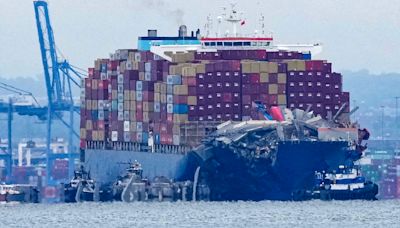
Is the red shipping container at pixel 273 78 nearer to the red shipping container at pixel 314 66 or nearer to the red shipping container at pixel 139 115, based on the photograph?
the red shipping container at pixel 314 66

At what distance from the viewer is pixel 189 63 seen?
365 ft

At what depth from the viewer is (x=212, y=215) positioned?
9262cm

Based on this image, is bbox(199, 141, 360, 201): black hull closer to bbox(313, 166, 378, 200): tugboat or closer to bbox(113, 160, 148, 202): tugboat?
bbox(313, 166, 378, 200): tugboat

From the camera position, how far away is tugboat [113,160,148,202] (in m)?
112

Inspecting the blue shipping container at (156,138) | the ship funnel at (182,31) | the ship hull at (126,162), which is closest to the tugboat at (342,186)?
the ship hull at (126,162)

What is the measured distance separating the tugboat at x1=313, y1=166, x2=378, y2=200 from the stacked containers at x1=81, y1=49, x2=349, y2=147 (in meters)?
4.67

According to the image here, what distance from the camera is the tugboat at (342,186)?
10381 centimetres

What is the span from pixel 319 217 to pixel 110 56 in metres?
35.6

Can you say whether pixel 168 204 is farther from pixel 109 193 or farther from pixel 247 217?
pixel 247 217

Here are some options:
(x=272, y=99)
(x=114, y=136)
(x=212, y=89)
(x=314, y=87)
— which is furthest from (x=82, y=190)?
(x=314, y=87)

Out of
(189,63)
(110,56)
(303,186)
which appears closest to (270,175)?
(303,186)

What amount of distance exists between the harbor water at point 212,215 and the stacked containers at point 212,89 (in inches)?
160

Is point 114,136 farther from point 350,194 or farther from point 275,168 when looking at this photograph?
point 350,194

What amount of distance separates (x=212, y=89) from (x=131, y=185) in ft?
25.5
